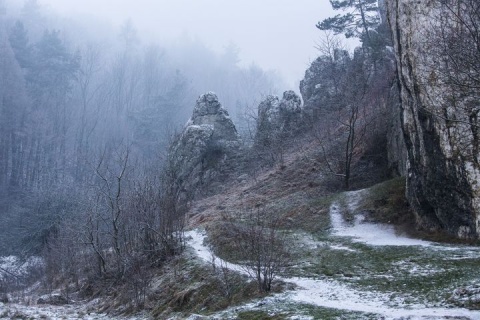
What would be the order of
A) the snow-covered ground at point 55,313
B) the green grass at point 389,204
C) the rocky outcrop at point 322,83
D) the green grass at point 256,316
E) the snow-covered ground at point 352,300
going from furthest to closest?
the rocky outcrop at point 322,83, the green grass at point 389,204, the snow-covered ground at point 55,313, the green grass at point 256,316, the snow-covered ground at point 352,300

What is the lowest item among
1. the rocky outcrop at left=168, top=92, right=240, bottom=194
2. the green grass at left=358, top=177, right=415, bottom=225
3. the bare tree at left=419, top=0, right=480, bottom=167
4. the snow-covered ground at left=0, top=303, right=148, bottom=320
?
the snow-covered ground at left=0, top=303, right=148, bottom=320

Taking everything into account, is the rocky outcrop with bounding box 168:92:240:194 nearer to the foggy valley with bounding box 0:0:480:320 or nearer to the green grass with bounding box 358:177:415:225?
the foggy valley with bounding box 0:0:480:320

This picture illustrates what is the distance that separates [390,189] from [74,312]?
1489 centimetres

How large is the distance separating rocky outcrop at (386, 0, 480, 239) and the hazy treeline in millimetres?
12699

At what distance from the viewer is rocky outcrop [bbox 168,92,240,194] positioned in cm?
4053

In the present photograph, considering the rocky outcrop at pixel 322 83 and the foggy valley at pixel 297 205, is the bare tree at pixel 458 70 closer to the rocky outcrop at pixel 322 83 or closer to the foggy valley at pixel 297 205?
the foggy valley at pixel 297 205

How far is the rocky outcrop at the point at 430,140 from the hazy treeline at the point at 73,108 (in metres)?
12.7

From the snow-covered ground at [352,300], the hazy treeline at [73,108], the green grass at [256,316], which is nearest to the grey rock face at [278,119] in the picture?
the hazy treeline at [73,108]

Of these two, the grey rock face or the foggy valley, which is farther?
the grey rock face

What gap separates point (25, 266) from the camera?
33094 millimetres

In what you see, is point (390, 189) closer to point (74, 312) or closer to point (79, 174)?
point (74, 312)

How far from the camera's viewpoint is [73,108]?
72062 millimetres

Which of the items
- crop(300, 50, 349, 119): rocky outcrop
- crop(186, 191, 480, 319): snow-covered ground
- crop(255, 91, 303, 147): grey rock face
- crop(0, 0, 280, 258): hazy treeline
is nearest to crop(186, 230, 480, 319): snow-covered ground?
crop(186, 191, 480, 319): snow-covered ground

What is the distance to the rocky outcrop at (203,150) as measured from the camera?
40.5 m
